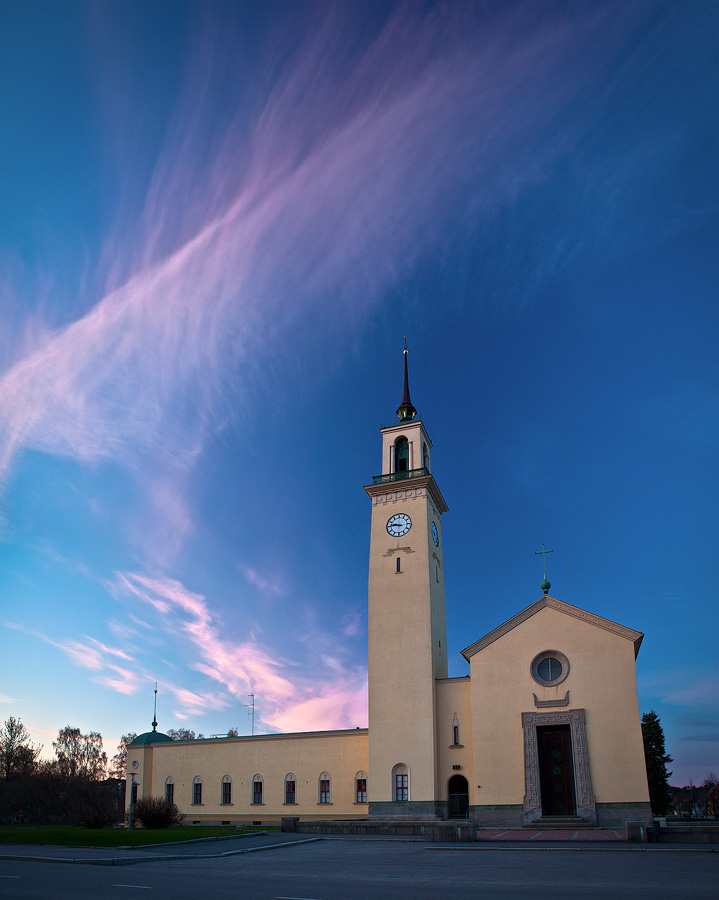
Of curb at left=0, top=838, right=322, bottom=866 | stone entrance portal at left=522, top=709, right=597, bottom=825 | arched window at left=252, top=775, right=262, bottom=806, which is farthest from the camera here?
arched window at left=252, top=775, right=262, bottom=806

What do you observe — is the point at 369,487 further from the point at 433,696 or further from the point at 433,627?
the point at 433,696

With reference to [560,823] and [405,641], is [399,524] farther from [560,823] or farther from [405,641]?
[560,823]

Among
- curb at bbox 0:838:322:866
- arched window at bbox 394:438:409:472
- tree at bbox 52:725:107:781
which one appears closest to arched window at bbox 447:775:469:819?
arched window at bbox 394:438:409:472

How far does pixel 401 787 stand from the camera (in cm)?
3209

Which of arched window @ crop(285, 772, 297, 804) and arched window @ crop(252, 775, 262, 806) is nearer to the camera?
arched window @ crop(285, 772, 297, 804)

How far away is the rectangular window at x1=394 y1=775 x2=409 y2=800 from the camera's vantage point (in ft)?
105

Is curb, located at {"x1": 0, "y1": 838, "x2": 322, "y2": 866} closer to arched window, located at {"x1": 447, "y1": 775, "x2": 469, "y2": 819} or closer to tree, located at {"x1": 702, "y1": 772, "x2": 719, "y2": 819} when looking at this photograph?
arched window, located at {"x1": 447, "y1": 775, "x2": 469, "y2": 819}

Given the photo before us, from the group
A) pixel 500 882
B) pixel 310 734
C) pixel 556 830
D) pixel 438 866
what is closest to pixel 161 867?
pixel 438 866

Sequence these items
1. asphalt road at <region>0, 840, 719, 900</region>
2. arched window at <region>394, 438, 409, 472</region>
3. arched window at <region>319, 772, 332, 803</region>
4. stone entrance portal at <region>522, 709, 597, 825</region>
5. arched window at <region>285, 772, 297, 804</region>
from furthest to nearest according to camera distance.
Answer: arched window at <region>394, 438, 409, 472</region>, arched window at <region>285, 772, 297, 804</region>, arched window at <region>319, 772, 332, 803</region>, stone entrance portal at <region>522, 709, 597, 825</region>, asphalt road at <region>0, 840, 719, 900</region>

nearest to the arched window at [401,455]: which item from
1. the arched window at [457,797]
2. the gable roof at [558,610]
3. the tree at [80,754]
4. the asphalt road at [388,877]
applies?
the gable roof at [558,610]

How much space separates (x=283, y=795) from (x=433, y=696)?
36.1 feet

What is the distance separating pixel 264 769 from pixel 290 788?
6.42ft

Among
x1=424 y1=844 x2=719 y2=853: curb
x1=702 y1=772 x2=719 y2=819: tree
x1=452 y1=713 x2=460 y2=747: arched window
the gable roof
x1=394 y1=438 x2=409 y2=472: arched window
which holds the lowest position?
x1=702 y1=772 x2=719 y2=819: tree

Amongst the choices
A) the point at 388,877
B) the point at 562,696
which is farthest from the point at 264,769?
the point at 388,877
